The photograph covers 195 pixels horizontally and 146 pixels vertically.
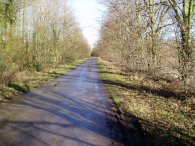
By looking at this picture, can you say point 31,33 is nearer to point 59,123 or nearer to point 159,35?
point 159,35

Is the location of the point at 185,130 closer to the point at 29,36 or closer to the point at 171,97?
the point at 171,97

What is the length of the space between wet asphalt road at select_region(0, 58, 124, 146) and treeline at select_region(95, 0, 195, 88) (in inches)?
175

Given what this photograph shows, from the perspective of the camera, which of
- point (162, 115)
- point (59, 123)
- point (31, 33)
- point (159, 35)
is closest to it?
point (59, 123)

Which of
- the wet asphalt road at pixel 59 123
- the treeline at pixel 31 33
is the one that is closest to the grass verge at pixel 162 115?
the wet asphalt road at pixel 59 123

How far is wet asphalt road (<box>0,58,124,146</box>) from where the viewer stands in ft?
20.1

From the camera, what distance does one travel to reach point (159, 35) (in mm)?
19594

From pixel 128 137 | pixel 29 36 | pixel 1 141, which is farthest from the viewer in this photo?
pixel 29 36

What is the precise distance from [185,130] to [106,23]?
26059 mm

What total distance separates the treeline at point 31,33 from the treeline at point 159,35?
7761 millimetres

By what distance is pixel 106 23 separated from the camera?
31.9 m

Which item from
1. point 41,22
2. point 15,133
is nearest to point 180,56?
point 15,133

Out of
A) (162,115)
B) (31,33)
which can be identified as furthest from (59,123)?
(31,33)

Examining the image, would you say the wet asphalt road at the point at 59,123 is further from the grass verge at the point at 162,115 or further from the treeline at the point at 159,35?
the treeline at the point at 159,35

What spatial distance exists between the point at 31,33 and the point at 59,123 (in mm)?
19960
